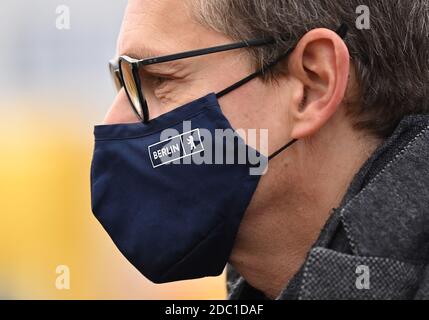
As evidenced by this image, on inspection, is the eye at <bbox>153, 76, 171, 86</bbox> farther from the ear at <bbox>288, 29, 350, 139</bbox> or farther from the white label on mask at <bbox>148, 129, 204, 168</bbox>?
the ear at <bbox>288, 29, 350, 139</bbox>

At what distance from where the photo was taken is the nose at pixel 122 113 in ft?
7.50

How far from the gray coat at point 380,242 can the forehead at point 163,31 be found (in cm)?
68

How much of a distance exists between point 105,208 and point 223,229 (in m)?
0.39

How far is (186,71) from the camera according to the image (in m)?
2.21

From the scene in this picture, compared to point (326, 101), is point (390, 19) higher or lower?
higher

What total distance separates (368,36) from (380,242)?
2.15 ft

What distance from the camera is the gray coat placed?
6.14ft

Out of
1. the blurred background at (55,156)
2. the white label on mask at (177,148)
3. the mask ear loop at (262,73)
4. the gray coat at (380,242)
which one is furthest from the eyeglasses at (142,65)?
the blurred background at (55,156)

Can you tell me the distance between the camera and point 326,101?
6.98 feet

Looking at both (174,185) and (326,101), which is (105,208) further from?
(326,101)

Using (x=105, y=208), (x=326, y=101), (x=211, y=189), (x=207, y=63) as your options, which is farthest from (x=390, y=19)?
(x=105, y=208)

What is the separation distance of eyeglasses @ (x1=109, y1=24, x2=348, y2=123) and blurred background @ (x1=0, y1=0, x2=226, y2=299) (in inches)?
133

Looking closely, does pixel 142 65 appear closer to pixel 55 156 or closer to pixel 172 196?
pixel 172 196

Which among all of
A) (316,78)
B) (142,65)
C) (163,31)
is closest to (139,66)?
(142,65)
